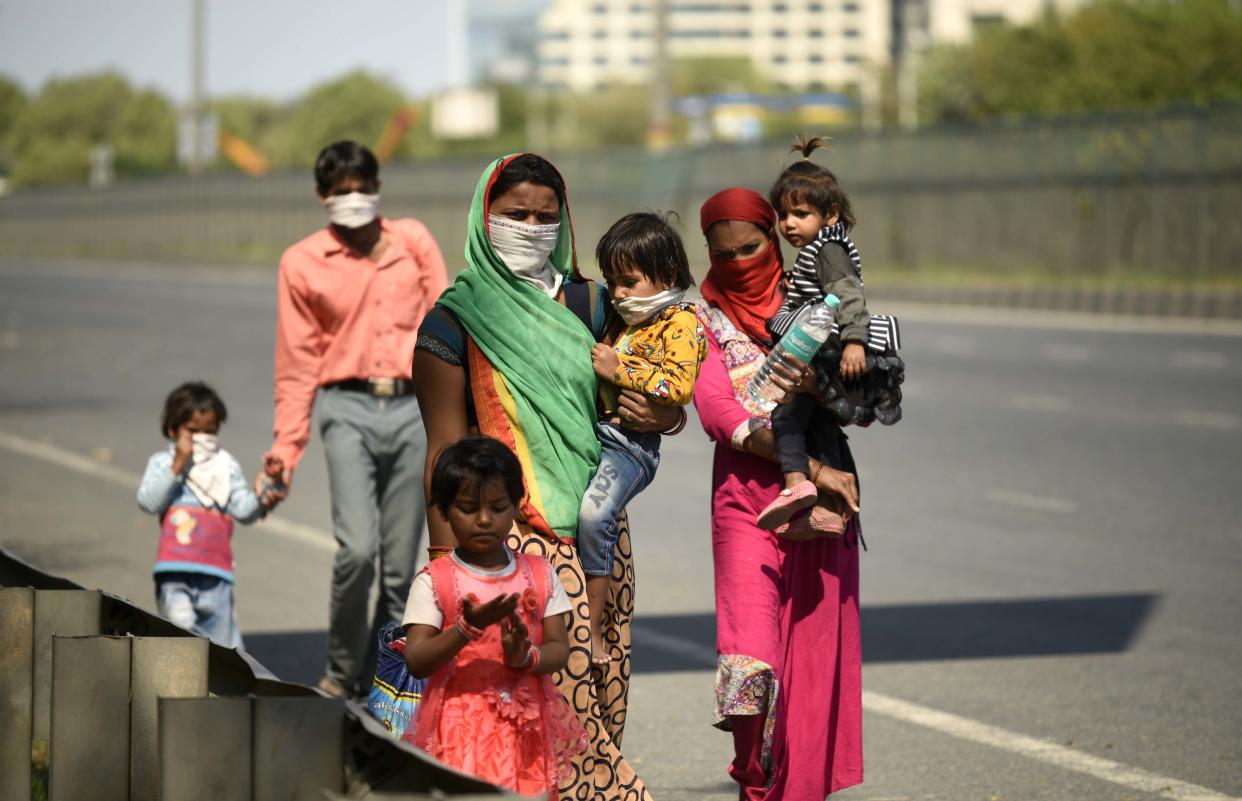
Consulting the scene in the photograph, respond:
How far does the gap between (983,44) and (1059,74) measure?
6575 mm

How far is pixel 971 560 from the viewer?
9969 millimetres

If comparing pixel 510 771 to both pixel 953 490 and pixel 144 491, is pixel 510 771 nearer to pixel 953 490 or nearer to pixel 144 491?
pixel 144 491

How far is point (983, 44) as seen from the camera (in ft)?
179

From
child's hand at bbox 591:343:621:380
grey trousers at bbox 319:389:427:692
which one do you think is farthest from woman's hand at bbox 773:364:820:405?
grey trousers at bbox 319:389:427:692

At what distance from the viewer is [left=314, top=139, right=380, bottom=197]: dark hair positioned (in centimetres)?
680

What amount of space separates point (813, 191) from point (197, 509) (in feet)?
9.20

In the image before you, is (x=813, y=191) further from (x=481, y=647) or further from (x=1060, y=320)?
(x=1060, y=320)

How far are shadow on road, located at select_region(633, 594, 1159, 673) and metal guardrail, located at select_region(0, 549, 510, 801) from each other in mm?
3428

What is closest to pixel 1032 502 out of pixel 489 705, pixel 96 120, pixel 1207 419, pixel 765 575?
pixel 1207 419

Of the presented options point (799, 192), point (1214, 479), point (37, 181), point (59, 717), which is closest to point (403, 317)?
point (799, 192)

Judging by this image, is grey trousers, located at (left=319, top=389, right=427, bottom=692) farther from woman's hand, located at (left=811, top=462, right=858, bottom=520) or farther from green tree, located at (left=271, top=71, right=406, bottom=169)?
green tree, located at (left=271, top=71, right=406, bottom=169)

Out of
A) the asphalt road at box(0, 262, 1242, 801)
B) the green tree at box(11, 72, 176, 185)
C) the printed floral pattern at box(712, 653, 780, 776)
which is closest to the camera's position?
the printed floral pattern at box(712, 653, 780, 776)

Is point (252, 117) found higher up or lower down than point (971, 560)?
higher up

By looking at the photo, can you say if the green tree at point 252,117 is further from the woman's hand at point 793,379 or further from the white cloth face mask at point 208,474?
the woman's hand at point 793,379
